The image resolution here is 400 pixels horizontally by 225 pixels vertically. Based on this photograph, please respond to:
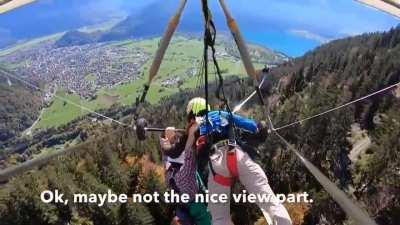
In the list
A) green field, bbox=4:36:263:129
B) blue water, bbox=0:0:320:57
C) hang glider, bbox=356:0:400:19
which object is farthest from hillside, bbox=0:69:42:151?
hang glider, bbox=356:0:400:19

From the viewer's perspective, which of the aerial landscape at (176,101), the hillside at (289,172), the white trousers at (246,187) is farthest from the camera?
the hillside at (289,172)

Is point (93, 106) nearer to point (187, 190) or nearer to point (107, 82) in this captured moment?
point (107, 82)

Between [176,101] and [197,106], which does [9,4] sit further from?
[176,101]

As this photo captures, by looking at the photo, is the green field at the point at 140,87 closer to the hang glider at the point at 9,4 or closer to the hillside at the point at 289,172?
Result: the hillside at the point at 289,172

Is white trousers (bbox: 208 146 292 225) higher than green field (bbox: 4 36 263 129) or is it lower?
higher

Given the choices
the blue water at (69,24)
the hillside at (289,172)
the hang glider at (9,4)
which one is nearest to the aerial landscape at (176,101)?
the hillside at (289,172)

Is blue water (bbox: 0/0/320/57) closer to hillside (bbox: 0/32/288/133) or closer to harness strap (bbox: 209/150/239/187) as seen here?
hillside (bbox: 0/32/288/133)

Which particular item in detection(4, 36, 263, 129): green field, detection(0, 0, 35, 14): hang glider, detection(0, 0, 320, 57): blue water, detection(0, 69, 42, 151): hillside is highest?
detection(0, 0, 35, 14): hang glider
